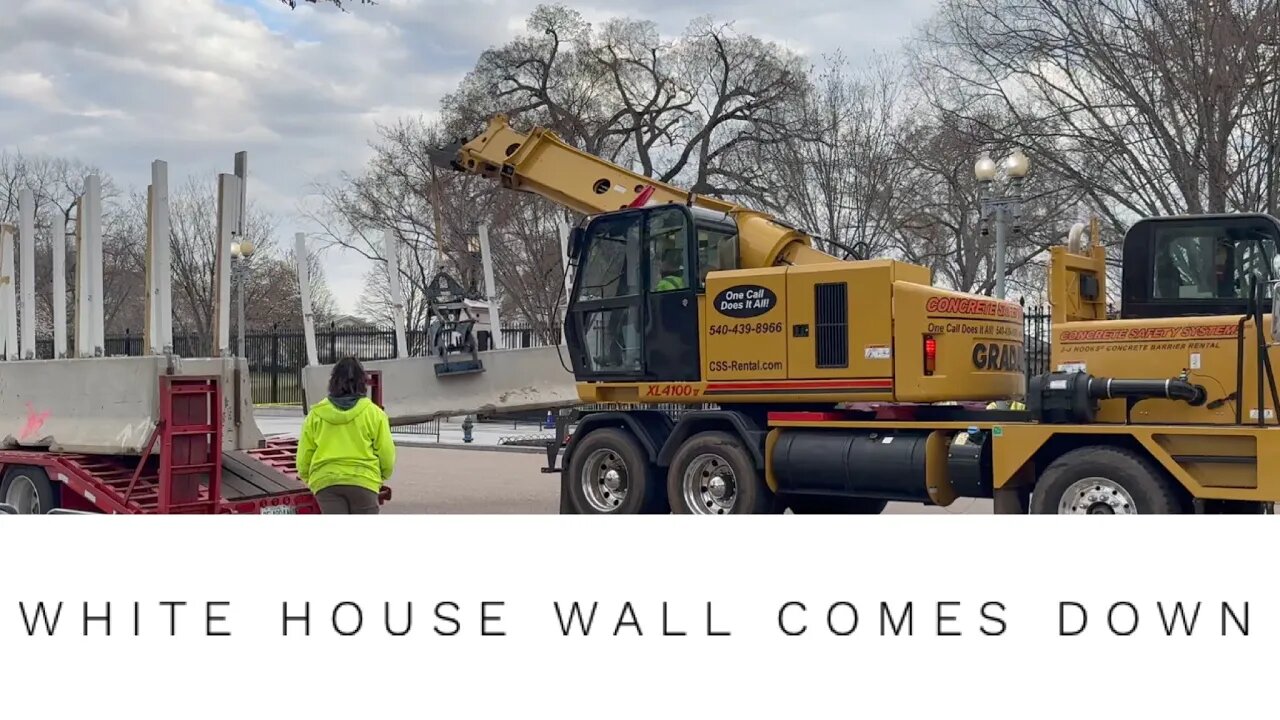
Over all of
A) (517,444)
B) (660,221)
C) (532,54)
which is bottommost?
(517,444)

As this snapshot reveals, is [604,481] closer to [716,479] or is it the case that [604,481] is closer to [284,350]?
[716,479]

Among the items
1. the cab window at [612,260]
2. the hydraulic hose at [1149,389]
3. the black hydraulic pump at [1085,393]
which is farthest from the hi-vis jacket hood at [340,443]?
the hydraulic hose at [1149,389]

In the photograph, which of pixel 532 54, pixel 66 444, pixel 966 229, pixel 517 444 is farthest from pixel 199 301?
pixel 66 444

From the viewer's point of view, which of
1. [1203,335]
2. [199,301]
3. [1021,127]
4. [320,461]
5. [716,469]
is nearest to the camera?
[320,461]

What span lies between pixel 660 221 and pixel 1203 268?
4614 mm

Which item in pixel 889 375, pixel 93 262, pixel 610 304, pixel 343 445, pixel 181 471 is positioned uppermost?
pixel 93 262

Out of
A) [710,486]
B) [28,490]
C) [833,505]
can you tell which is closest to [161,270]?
[28,490]

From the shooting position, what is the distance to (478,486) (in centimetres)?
1786

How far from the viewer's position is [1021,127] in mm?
24031

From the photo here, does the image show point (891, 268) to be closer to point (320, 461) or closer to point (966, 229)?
point (320, 461)

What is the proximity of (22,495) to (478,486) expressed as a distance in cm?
718

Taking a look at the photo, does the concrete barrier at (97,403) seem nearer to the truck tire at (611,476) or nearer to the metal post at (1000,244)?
the truck tire at (611,476)

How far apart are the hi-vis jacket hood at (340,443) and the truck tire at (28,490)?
160 inches

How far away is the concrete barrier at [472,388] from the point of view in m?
13.5
